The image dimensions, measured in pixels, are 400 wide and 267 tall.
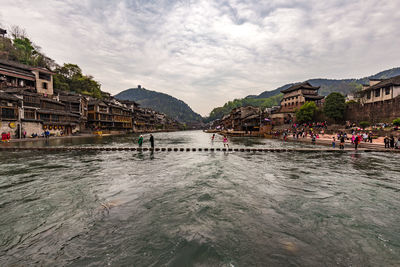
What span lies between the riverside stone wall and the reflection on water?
4058 centimetres

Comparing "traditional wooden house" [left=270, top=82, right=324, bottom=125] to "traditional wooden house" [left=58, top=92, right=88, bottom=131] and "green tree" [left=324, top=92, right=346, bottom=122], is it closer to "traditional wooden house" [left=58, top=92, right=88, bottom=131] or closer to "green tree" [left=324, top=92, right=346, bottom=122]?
"green tree" [left=324, top=92, right=346, bottom=122]

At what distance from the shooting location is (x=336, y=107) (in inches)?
2088

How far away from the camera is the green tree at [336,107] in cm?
5303

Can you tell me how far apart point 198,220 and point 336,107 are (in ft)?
204

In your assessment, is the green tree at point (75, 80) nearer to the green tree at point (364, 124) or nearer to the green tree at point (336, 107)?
the green tree at point (336, 107)

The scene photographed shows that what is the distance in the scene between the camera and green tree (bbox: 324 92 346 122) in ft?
174

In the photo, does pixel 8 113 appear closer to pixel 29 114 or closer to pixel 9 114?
pixel 9 114

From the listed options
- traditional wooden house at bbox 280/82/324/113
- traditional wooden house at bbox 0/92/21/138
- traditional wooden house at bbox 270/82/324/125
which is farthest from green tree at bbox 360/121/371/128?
traditional wooden house at bbox 0/92/21/138

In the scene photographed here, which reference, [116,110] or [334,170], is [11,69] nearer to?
[116,110]

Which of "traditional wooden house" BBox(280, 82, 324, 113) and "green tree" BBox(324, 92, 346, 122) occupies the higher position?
"traditional wooden house" BBox(280, 82, 324, 113)

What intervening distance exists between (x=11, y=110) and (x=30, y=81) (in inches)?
932

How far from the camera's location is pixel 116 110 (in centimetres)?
7694

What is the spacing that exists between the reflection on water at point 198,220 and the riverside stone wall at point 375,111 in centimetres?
4058

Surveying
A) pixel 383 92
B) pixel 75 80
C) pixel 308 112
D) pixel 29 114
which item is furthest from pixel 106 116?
pixel 383 92
